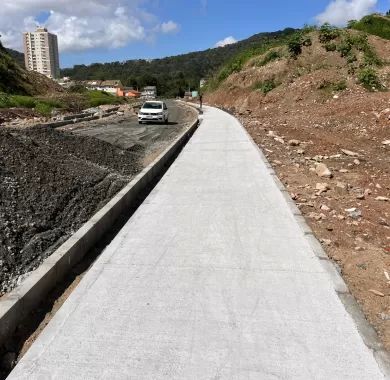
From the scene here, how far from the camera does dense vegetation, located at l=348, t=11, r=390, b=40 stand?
4472 centimetres

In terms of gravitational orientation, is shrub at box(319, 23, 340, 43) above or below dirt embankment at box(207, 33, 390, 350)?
above

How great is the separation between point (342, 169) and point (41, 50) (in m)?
163

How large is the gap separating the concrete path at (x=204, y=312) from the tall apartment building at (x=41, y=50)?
519 ft

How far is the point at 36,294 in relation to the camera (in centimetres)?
467

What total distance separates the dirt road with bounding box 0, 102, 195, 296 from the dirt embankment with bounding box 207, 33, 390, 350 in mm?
4084

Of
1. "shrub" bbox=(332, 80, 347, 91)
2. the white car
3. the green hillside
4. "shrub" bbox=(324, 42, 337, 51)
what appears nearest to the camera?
the white car

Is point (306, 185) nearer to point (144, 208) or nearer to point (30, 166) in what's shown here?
point (144, 208)

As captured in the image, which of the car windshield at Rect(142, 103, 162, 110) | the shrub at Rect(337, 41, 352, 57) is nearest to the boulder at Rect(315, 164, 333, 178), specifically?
the car windshield at Rect(142, 103, 162, 110)

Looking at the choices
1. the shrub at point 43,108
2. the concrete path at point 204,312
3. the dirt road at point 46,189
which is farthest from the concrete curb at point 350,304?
the shrub at point 43,108

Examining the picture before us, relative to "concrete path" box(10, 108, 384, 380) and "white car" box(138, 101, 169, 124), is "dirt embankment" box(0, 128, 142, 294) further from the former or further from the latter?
"white car" box(138, 101, 169, 124)

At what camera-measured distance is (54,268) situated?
16.8 ft

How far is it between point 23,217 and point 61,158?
14.3 ft

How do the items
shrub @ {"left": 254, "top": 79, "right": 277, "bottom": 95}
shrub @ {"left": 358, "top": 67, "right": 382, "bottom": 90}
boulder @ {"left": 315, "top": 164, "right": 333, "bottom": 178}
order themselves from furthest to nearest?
shrub @ {"left": 254, "top": 79, "right": 277, "bottom": 95} < shrub @ {"left": 358, "top": 67, "right": 382, "bottom": 90} < boulder @ {"left": 315, "top": 164, "right": 333, "bottom": 178}

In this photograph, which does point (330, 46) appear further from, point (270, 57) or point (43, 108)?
point (43, 108)
